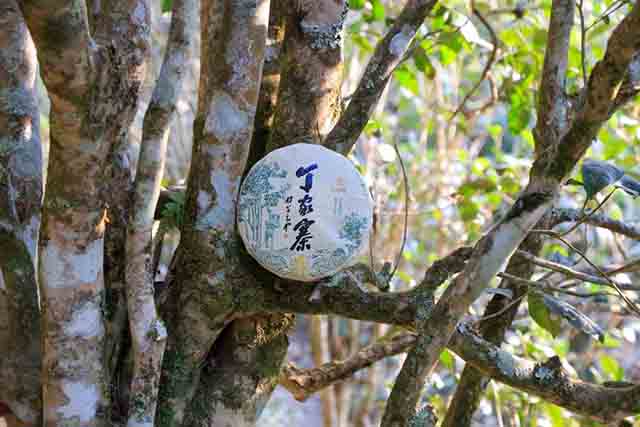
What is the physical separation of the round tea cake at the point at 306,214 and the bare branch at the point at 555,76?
0.45 meters

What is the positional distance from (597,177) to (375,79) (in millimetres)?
425

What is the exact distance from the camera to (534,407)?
2.15 meters

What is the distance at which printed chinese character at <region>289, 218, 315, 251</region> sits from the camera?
1.18 m

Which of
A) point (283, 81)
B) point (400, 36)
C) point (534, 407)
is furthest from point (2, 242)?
point (534, 407)

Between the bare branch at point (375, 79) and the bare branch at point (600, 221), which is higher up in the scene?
the bare branch at point (375, 79)

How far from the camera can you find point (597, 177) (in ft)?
3.67

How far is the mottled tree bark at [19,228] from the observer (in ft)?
4.02

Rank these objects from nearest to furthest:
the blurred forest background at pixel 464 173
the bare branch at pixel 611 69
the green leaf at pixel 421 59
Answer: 1. the bare branch at pixel 611 69
2. the green leaf at pixel 421 59
3. the blurred forest background at pixel 464 173

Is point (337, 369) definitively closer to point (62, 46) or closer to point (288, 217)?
point (288, 217)

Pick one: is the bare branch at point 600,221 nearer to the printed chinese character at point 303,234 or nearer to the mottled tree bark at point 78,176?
the printed chinese character at point 303,234

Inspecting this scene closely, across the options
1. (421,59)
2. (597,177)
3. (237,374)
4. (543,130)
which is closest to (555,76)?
(543,130)

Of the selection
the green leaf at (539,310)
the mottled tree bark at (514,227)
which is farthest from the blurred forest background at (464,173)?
the mottled tree bark at (514,227)

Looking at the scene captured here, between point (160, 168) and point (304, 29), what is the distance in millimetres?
369

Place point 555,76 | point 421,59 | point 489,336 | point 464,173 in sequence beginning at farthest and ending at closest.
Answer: point 464,173, point 421,59, point 489,336, point 555,76
